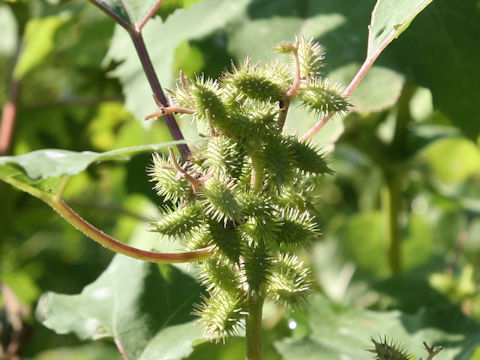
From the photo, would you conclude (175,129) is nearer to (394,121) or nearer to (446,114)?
(446,114)

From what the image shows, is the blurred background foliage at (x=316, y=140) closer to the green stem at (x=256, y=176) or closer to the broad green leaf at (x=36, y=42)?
the broad green leaf at (x=36, y=42)

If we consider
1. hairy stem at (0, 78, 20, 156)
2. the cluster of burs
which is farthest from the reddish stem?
hairy stem at (0, 78, 20, 156)

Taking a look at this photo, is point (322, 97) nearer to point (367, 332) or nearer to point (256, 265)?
point (256, 265)

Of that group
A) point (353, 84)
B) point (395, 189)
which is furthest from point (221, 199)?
point (395, 189)

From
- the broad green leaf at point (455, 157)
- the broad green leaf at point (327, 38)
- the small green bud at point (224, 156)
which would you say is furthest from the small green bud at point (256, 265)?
the broad green leaf at point (455, 157)

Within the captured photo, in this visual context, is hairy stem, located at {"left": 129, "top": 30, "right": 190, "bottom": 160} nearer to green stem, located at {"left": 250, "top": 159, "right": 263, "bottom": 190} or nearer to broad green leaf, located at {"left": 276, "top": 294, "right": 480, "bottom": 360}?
green stem, located at {"left": 250, "top": 159, "right": 263, "bottom": 190}
